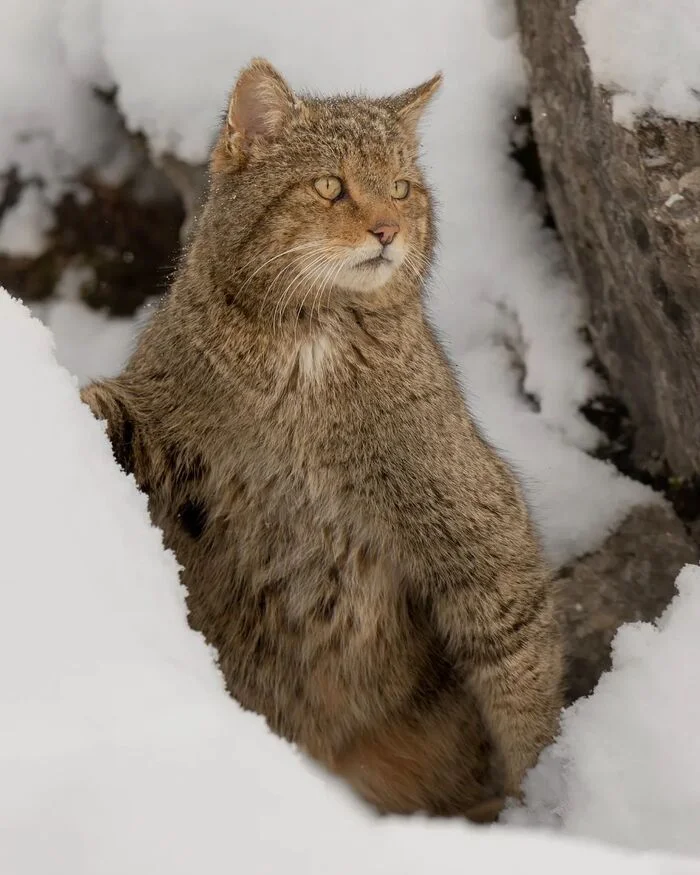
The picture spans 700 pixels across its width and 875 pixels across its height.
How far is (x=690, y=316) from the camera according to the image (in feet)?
11.4

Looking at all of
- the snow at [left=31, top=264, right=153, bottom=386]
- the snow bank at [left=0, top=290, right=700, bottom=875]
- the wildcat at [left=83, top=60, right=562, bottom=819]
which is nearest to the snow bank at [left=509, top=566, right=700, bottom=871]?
the wildcat at [left=83, top=60, right=562, bottom=819]

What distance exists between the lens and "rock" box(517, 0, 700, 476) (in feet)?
Result: 11.0

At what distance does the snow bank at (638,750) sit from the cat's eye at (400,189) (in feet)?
4.19

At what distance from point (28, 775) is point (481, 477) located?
180 cm

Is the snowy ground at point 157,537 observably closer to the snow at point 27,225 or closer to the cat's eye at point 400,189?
the snow at point 27,225

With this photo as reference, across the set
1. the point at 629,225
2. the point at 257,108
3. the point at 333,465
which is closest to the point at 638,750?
the point at 333,465

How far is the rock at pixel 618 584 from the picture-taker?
387cm

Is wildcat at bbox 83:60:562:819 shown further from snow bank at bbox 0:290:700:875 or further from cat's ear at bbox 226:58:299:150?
snow bank at bbox 0:290:700:875

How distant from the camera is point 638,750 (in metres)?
2.74

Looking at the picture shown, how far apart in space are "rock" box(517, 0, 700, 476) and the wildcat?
0.73m

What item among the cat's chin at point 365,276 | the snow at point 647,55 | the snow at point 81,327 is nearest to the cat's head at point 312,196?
the cat's chin at point 365,276

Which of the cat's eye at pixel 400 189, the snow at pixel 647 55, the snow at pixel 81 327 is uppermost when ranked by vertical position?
the snow at pixel 647 55

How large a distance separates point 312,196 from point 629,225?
128 cm

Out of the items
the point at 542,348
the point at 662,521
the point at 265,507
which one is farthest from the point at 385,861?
the point at 542,348
